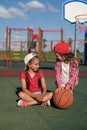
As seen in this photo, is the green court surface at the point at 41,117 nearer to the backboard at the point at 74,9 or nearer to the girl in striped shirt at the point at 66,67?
the girl in striped shirt at the point at 66,67

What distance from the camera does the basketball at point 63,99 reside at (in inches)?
252

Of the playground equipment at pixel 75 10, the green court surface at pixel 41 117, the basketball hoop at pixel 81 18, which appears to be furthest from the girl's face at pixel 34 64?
the playground equipment at pixel 75 10

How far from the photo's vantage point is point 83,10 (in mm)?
23234

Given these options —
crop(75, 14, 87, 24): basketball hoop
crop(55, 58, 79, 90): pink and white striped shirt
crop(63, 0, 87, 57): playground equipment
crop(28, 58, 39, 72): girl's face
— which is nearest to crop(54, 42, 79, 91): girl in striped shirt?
crop(55, 58, 79, 90): pink and white striped shirt

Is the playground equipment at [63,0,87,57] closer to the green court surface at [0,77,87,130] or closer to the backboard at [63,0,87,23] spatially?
the backboard at [63,0,87,23]

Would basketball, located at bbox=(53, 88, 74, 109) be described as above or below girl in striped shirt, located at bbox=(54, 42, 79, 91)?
below

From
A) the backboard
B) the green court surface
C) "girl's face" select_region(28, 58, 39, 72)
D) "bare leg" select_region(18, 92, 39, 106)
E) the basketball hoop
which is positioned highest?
the backboard

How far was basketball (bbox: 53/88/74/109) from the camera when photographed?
21.0 ft

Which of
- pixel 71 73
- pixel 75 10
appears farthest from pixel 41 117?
pixel 75 10

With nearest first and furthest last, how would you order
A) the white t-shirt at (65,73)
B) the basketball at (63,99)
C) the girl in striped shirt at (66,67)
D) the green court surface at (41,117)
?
1. the green court surface at (41,117)
2. the basketball at (63,99)
3. the girl in striped shirt at (66,67)
4. the white t-shirt at (65,73)

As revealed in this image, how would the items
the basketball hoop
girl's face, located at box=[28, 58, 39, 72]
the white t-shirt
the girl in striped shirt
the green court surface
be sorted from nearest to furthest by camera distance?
the green court surface → girl's face, located at box=[28, 58, 39, 72] → the girl in striped shirt → the white t-shirt → the basketball hoop

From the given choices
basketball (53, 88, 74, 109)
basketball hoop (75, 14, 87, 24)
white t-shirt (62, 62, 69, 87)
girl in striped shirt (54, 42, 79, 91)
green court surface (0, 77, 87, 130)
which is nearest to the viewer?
green court surface (0, 77, 87, 130)

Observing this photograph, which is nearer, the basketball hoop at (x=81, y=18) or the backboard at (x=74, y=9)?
the basketball hoop at (x=81, y=18)

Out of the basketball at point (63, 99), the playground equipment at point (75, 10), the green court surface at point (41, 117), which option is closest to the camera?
the green court surface at point (41, 117)
